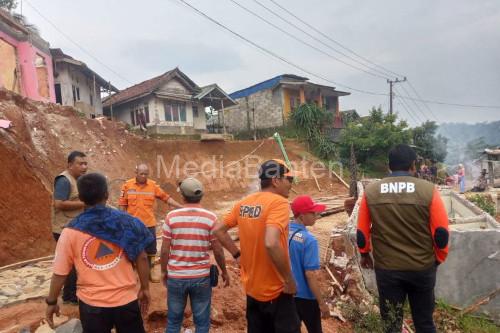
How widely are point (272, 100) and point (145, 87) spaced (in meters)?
9.28

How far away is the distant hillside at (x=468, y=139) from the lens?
3662 cm

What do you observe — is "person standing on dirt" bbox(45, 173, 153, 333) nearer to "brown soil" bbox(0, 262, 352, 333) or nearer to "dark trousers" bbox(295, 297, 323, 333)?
"dark trousers" bbox(295, 297, 323, 333)

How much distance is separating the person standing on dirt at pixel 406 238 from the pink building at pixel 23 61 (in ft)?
47.7

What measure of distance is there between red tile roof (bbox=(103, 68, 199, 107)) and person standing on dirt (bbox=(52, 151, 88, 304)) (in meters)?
19.2

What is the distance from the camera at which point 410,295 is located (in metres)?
2.96

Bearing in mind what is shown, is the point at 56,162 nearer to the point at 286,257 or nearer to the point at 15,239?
the point at 15,239

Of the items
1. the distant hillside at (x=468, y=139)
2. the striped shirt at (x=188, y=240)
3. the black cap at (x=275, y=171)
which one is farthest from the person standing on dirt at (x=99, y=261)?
the distant hillside at (x=468, y=139)

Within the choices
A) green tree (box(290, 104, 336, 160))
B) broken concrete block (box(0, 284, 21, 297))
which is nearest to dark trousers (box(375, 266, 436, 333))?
broken concrete block (box(0, 284, 21, 297))

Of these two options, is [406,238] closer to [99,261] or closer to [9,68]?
[99,261]

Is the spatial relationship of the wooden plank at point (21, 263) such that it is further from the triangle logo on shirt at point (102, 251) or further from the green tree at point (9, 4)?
the green tree at point (9, 4)

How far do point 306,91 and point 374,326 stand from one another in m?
25.0

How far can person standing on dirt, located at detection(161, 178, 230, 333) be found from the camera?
2.96 m

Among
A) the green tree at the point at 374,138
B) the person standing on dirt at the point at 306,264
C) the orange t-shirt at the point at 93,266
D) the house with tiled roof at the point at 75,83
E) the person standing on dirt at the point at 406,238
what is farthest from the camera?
the green tree at the point at 374,138

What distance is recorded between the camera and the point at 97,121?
46.2ft
